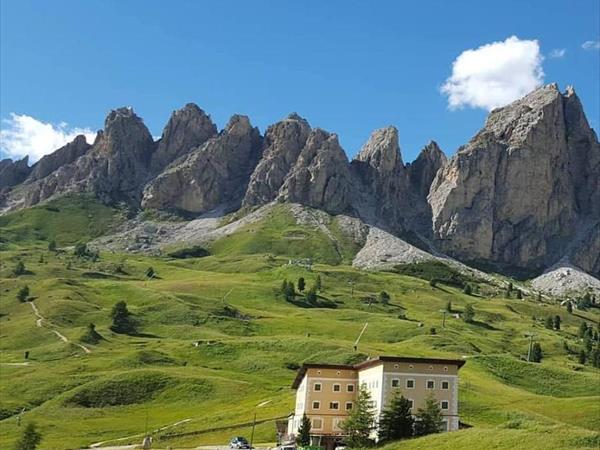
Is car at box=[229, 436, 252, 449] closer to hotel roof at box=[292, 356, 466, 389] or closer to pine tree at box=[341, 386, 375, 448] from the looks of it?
hotel roof at box=[292, 356, 466, 389]

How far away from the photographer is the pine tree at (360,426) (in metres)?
80.4

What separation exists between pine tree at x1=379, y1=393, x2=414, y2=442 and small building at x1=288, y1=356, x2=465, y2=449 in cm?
479

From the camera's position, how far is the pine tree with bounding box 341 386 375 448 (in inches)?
3167

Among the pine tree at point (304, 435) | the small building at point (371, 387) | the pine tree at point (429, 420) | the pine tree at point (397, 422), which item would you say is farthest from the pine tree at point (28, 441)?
the pine tree at point (429, 420)

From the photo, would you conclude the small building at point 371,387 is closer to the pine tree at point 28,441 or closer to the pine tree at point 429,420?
the pine tree at point 429,420

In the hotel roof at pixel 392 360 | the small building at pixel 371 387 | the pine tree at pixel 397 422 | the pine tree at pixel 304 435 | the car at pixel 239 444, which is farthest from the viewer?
the small building at pixel 371 387

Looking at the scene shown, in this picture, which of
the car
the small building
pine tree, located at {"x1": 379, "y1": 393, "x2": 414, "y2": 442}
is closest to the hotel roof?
the small building

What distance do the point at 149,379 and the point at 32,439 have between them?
54707 millimetres

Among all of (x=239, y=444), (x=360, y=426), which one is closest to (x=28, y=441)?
(x=239, y=444)

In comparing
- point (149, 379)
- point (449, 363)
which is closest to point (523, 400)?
point (449, 363)

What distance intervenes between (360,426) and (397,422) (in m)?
4.11

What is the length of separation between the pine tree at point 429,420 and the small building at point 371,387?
19.1 feet

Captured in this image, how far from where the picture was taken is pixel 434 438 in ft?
244

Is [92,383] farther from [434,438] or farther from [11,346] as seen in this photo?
[434,438]
